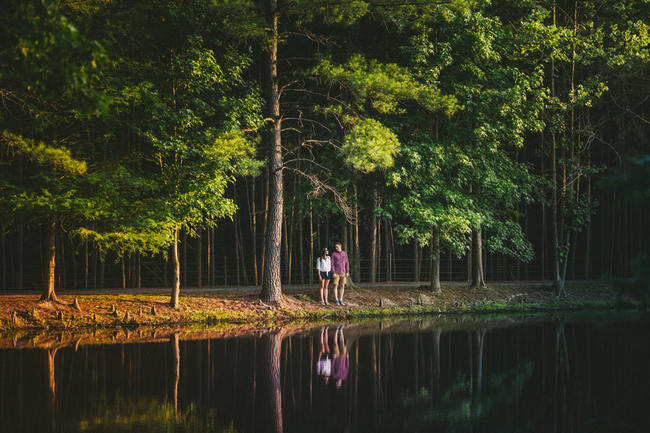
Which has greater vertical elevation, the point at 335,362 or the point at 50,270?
the point at 50,270

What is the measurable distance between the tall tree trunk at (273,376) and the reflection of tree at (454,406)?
1258 millimetres

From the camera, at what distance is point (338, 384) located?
8680 millimetres

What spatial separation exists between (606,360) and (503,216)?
1354cm

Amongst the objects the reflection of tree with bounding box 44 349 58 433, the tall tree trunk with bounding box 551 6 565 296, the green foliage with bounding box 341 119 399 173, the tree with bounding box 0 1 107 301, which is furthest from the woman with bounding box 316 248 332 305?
the reflection of tree with bounding box 44 349 58 433

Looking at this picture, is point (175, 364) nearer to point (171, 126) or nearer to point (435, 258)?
point (171, 126)

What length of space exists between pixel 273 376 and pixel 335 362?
1.56m

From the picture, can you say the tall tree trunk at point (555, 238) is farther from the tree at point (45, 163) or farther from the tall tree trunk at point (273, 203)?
the tree at point (45, 163)

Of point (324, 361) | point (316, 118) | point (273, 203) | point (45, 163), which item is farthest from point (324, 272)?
point (45, 163)

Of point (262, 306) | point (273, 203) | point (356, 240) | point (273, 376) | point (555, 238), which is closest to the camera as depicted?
point (273, 376)

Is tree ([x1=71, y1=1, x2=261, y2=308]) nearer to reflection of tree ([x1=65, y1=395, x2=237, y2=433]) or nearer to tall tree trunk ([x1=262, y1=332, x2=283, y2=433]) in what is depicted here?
tall tree trunk ([x1=262, y1=332, x2=283, y2=433])

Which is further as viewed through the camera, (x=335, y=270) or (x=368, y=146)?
(x=335, y=270)

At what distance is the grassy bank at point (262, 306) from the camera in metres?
15.1

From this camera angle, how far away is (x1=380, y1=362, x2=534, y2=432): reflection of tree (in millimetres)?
6610

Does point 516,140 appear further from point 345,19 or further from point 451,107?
point 345,19
